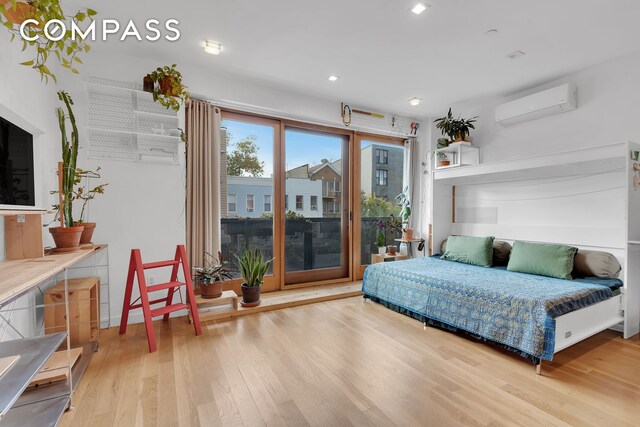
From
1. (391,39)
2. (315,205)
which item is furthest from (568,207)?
(315,205)

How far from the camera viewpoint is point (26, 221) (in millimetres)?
1866

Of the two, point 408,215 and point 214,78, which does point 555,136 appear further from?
point 214,78

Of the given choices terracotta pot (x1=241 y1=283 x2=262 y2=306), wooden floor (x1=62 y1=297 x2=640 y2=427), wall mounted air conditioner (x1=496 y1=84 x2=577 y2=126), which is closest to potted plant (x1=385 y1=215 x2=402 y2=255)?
wall mounted air conditioner (x1=496 y1=84 x2=577 y2=126)

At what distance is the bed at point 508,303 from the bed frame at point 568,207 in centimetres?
2

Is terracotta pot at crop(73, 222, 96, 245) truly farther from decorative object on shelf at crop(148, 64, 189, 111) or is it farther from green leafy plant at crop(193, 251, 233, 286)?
decorative object on shelf at crop(148, 64, 189, 111)

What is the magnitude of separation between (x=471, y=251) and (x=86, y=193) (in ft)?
13.4

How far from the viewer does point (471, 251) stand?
364 cm

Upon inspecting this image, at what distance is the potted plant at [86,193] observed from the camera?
2.46 metres

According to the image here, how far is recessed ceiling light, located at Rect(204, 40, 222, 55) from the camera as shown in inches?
105

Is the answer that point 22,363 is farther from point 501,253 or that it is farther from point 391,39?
point 501,253

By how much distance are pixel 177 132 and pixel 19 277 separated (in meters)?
2.04

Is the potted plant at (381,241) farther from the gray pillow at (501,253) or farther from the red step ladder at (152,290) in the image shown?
the red step ladder at (152,290)

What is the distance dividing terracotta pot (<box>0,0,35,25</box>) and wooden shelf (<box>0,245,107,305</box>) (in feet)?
3.72

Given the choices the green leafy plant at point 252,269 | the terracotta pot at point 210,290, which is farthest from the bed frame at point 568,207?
the terracotta pot at point 210,290
